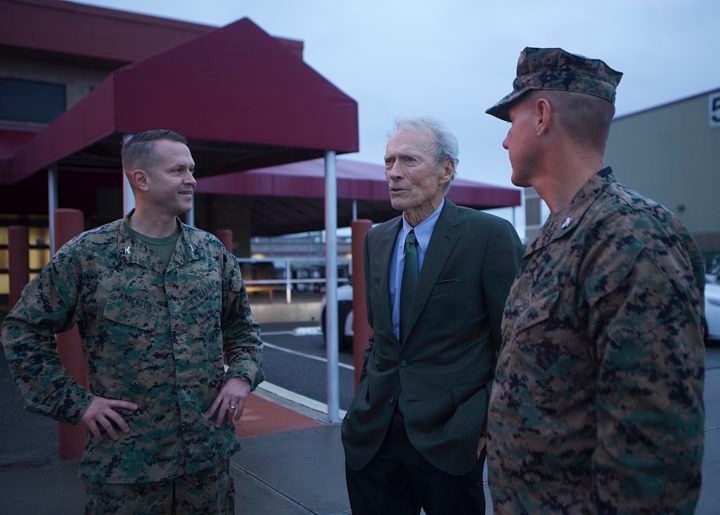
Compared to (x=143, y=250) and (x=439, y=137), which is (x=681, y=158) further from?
(x=143, y=250)

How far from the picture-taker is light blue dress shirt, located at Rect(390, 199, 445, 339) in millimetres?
2711

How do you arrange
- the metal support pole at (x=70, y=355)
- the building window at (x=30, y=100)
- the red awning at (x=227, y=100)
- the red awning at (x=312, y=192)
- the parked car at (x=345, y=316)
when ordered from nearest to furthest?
the metal support pole at (x=70, y=355) → the red awning at (x=227, y=100) → the parked car at (x=345, y=316) → the red awning at (x=312, y=192) → the building window at (x=30, y=100)

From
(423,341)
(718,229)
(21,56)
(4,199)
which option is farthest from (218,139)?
(718,229)

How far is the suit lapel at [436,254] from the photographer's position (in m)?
2.60

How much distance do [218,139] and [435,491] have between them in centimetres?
379

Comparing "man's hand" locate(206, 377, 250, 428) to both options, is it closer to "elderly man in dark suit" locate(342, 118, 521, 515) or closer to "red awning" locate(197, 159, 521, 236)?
"elderly man in dark suit" locate(342, 118, 521, 515)

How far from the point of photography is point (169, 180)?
2.76 meters

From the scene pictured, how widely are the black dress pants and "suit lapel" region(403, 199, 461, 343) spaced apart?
0.44 metres

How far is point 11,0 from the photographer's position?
1492 cm

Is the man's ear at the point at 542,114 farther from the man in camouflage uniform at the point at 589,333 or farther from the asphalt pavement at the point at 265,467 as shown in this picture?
the asphalt pavement at the point at 265,467

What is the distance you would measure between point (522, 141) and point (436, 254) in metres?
0.97

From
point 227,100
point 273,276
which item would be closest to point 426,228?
point 227,100

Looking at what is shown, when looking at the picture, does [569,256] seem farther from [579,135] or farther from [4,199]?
[4,199]

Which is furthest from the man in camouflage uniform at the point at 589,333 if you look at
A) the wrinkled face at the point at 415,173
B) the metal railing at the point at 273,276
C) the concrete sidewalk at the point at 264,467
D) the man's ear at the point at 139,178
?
Result: the metal railing at the point at 273,276
